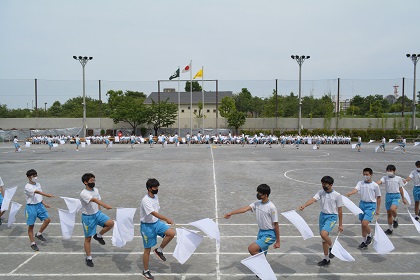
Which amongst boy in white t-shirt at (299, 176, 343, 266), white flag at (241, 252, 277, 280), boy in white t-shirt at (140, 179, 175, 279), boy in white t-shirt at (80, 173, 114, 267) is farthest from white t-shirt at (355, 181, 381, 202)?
boy in white t-shirt at (80, 173, 114, 267)

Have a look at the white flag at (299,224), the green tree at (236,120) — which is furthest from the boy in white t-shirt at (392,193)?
the green tree at (236,120)

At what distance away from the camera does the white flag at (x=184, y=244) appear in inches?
287

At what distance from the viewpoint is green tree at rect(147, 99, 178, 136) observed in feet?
196

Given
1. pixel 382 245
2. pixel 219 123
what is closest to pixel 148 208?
pixel 382 245

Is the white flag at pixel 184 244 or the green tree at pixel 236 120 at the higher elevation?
the green tree at pixel 236 120

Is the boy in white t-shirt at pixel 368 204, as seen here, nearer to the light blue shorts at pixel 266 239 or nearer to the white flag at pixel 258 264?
the light blue shorts at pixel 266 239

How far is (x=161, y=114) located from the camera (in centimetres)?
5991

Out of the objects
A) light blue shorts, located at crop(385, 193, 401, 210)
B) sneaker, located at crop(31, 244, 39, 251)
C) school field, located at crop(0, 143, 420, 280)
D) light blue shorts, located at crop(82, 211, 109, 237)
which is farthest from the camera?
light blue shorts, located at crop(385, 193, 401, 210)

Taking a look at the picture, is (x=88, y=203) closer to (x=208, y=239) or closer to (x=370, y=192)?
(x=208, y=239)

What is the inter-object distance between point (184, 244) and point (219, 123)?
54887mm

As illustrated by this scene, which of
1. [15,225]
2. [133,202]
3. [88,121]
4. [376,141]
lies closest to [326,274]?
[133,202]

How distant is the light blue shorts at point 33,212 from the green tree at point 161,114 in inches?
1995

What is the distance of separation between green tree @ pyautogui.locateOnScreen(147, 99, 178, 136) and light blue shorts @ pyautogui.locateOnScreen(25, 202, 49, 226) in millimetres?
50671

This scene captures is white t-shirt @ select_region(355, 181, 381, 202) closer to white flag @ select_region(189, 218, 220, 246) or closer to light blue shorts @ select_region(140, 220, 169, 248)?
white flag @ select_region(189, 218, 220, 246)
